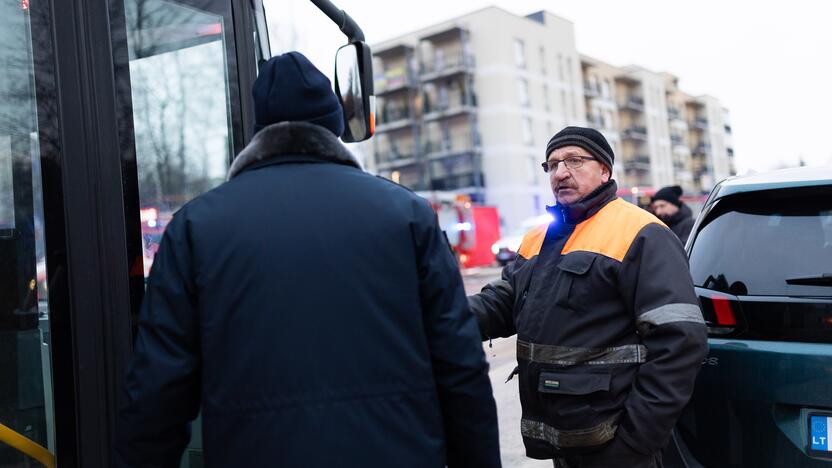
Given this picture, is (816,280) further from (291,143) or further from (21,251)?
(21,251)

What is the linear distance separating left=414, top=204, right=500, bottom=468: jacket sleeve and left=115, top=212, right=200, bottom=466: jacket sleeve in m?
0.55

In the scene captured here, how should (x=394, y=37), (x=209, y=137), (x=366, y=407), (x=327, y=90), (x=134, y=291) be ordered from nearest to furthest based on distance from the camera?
(x=366, y=407) < (x=327, y=90) < (x=134, y=291) < (x=209, y=137) < (x=394, y=37)

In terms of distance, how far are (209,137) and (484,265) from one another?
88.7ft

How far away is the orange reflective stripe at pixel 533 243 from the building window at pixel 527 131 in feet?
148

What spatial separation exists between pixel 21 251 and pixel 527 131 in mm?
46833

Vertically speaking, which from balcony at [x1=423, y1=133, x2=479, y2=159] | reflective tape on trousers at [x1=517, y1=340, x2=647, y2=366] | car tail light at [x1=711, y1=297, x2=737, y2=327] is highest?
balcony at [x1=423, y1=133, x2=479, y2=159]

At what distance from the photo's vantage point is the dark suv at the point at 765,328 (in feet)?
8.79

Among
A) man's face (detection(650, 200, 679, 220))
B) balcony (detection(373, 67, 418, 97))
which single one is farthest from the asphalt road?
balcony (detection(373, 67, 418, 97))

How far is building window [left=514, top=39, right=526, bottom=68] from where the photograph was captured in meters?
47.8

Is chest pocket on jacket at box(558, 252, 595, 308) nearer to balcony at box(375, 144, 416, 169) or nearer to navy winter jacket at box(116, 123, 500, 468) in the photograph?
navy winter jacket at box(116, 123, 500, 468)

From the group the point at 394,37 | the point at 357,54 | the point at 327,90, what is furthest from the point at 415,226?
the point at 394,37

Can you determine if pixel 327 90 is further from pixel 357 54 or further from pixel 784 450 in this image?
pixel 784 450

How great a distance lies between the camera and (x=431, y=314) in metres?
1.78

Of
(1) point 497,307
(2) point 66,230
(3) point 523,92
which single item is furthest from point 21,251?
(3) point 523,92
